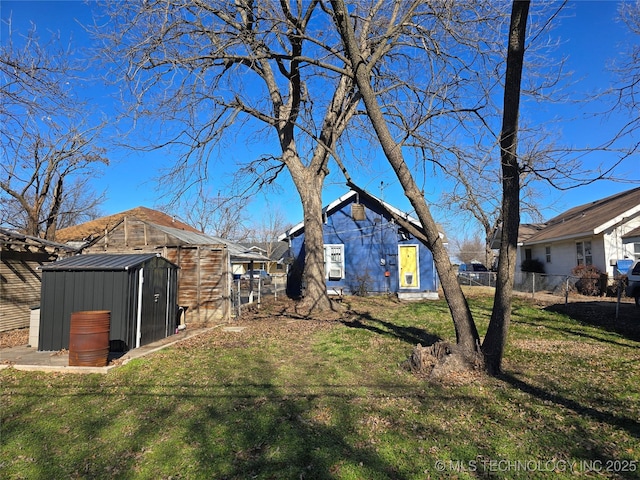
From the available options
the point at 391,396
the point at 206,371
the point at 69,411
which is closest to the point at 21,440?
the point at 69,411

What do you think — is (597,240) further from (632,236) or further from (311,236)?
(311,236)

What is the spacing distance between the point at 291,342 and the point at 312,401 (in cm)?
412

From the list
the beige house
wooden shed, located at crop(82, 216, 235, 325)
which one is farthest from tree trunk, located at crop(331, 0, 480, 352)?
the beige house

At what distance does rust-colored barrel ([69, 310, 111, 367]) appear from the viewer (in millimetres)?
7035

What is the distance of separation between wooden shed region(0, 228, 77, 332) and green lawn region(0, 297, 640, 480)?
18.6 feet

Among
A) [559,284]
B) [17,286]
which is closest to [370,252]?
[559,284]

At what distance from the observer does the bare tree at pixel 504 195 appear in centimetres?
593

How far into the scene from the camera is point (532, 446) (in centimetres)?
396

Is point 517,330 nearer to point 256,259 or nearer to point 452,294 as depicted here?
point 452,294

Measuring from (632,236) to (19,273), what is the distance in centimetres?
2218

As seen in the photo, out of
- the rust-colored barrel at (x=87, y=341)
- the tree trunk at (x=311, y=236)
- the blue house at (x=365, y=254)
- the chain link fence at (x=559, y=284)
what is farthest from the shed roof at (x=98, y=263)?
the chain link fence at (x=559, y=284)

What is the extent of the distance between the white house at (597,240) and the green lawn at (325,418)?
10261mm

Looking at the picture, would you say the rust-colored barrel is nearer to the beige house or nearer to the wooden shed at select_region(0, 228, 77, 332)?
the wooden shed at select_region(0, 228, 77, 332)

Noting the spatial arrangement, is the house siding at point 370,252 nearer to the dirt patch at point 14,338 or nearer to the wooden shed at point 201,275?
the wooden shed at point 201,275
